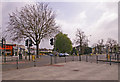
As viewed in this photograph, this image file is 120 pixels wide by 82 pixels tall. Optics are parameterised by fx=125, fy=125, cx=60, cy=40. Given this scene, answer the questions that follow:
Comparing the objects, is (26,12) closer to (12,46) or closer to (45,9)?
(45,9)

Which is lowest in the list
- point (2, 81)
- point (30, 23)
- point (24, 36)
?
→ point (2, 81)

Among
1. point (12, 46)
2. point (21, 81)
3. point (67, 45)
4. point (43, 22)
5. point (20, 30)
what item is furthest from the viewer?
point (67, 45)

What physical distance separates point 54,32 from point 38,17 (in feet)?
19.1

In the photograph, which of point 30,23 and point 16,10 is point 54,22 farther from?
point 16,10

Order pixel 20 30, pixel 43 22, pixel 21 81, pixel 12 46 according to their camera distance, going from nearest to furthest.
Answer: pixel 21 81 → pixel 20 30 → pixel 43 22 → pixel 12 46

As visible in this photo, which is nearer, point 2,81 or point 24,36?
point 2,81

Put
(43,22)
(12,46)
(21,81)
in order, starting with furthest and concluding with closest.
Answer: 1. (12,46)
2. (43,22)
3. (21,81)

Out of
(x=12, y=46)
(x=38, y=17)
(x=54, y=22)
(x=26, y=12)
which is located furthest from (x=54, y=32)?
(x=12, y=46)

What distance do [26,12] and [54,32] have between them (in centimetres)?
871

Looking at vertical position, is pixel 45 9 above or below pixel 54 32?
above

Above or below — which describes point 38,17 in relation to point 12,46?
above

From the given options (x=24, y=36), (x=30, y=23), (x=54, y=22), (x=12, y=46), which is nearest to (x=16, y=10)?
(x=30, y=23)

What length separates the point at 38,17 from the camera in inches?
1200

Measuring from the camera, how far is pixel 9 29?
97.3 ft
